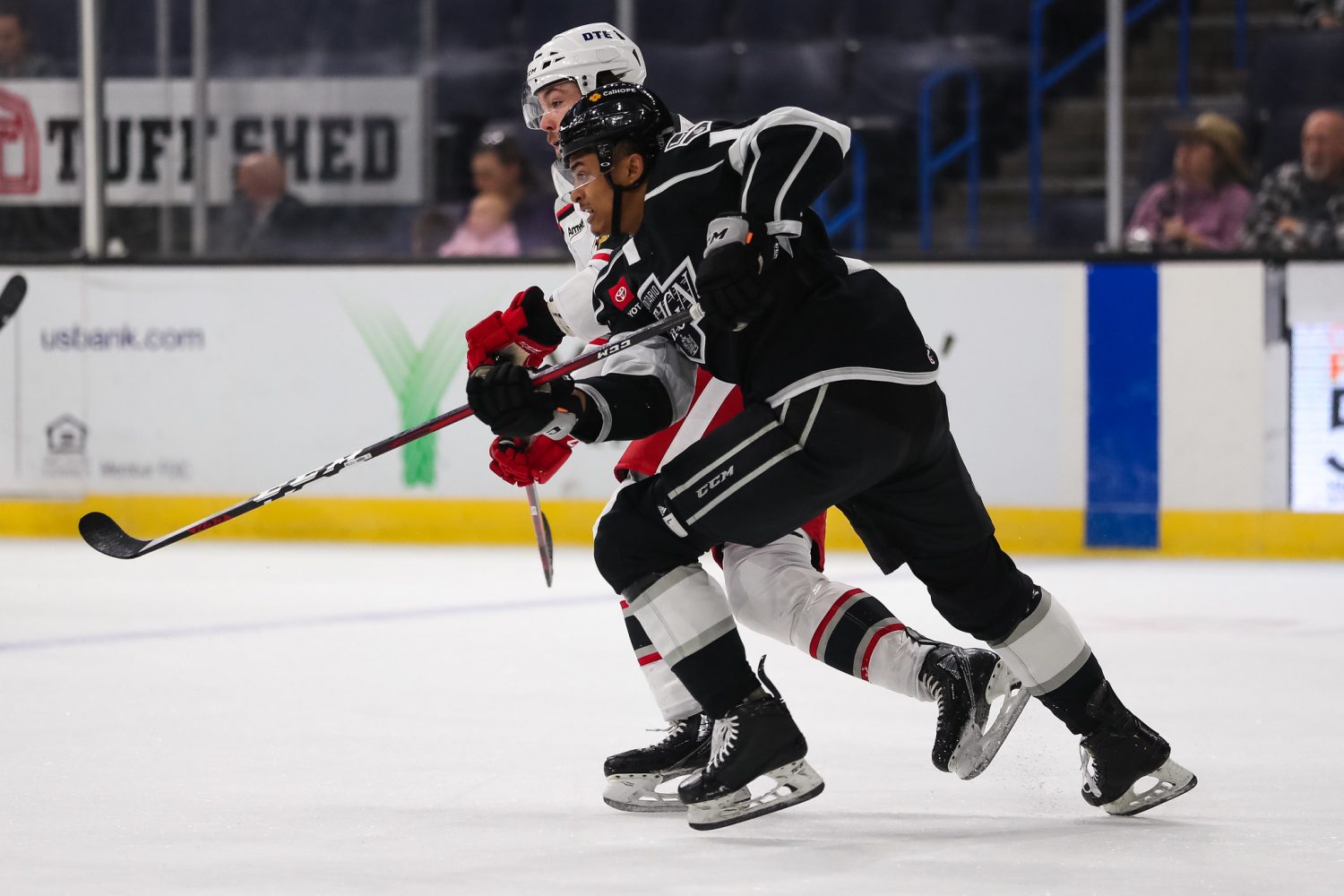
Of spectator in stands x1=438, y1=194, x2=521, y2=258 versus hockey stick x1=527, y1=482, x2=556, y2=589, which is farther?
spectator in stands x1=438, y1=194, x2=521, y2=258

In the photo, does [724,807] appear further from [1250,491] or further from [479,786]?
[1250,491]

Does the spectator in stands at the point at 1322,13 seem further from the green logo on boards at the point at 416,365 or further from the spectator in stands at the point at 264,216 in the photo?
the spectator in stands at the point at 264,216

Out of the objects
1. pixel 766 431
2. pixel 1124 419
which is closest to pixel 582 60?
pixel 766 431

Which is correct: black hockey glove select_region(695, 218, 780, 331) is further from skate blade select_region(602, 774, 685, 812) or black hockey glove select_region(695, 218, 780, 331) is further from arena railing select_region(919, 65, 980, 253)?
arena railing select_region(919, 65, 980, 253)

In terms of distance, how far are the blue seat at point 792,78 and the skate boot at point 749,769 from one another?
4682 mm

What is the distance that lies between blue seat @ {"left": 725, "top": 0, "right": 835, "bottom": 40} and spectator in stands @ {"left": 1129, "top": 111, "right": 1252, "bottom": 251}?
145 centimetres

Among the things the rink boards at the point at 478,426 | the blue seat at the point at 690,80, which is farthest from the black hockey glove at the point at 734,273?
the blue seat at the point at 690,80

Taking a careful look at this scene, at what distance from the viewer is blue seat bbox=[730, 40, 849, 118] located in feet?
23.1

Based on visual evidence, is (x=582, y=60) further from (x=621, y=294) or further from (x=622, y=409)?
(x=622, y=409)

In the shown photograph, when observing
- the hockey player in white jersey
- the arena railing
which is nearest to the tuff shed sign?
the arena railing

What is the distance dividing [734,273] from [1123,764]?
0.83m

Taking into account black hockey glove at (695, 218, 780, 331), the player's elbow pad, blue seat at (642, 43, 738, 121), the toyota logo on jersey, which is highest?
blue seat at (642, 43, 738, 121)

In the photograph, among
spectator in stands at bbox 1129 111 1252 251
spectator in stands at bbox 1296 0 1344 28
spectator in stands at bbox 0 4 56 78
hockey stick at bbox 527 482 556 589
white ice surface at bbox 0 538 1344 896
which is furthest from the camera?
spectator in stands at bbox 0 4 56 78

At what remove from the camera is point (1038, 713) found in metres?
3.45
